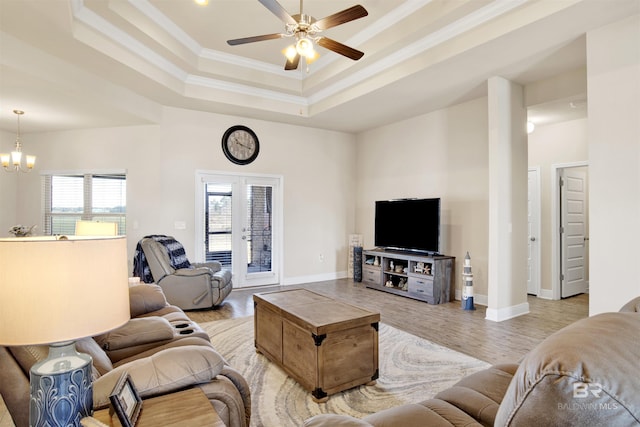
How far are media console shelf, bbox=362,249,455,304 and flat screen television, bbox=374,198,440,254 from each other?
163 mm

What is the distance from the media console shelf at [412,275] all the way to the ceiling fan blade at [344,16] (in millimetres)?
3508

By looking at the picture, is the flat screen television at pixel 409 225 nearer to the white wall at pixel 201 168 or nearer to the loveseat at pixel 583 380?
the white wall at pixel 201 168

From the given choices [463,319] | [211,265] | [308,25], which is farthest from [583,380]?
[211,265]

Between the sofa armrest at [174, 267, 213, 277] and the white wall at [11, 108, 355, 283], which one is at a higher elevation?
the white wall at [11, 108, 355, 283]

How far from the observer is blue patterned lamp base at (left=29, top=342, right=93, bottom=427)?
93 cm

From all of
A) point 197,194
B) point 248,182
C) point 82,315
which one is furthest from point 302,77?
point 82,315

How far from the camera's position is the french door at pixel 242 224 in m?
5.91

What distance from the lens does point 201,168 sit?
5789mm

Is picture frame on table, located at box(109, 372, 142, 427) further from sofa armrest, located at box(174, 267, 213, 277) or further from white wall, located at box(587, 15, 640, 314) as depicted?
white wall, located at box(587, 15, 640, 314)

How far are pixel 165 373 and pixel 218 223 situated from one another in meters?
4.75

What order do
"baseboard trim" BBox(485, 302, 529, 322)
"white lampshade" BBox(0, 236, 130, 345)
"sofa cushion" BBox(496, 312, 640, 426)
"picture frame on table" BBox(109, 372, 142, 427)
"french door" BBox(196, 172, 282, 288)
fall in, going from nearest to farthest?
"sofa cushion" BBox(496, 312, 640, 426) < "white lampshade" BBox(0, 236, 130, 345) < "picture frame on table" BBox(109, 372, 142, 427) < "baseboard trim" BBox(485, 302, 529, 322) < "french door" BBox(196, 172, 282, 288)

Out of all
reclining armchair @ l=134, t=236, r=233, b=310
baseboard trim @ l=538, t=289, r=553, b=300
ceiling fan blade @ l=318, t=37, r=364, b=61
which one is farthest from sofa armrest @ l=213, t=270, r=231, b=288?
baseboard trim @ l=538, t=289, r=553, b=300

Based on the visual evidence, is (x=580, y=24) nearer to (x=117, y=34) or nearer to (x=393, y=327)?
(x=393, y=327)

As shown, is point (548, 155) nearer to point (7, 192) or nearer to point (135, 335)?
point (135, 335)
